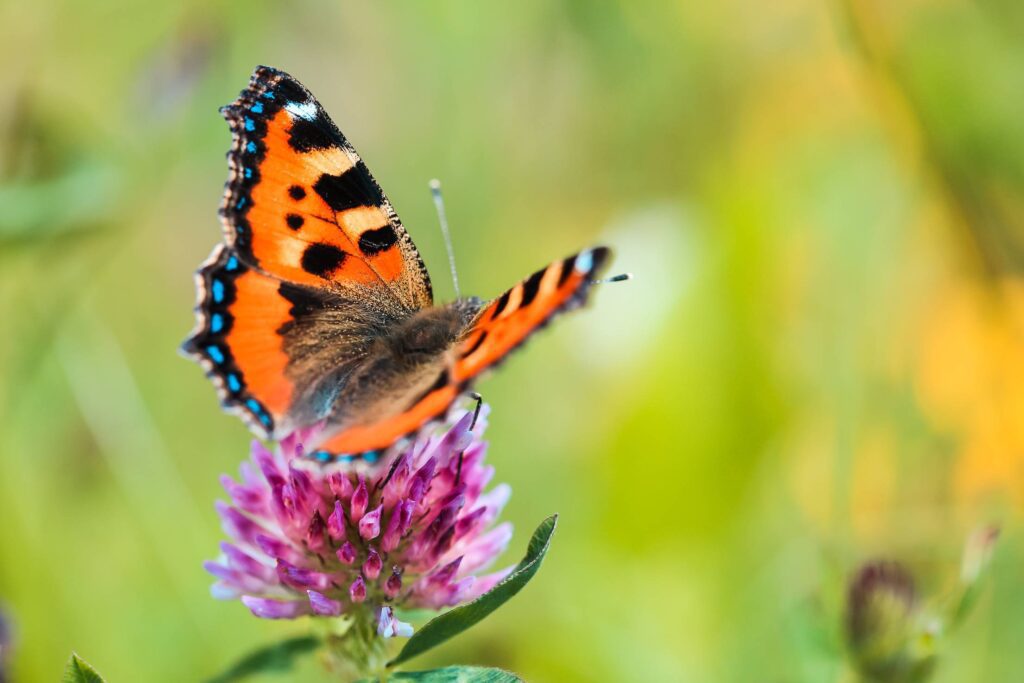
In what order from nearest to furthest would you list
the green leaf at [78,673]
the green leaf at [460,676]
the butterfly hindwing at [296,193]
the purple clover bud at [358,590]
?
the green leaf at [78,673], the green leaf at [460,676], the purple clover bud at [358,590], the butterfly hindwing at [296,193]

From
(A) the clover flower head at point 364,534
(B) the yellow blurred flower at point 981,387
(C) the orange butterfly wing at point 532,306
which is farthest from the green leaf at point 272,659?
(B) the yellow blurred flower at point 981,387

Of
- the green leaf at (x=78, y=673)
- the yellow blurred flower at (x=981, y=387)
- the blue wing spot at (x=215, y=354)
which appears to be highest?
the blue wing spot at (x=215, y=354)

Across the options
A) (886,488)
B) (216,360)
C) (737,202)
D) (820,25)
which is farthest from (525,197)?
(216,360)

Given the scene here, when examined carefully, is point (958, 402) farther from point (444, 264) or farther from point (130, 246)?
Result: point (130, 246)

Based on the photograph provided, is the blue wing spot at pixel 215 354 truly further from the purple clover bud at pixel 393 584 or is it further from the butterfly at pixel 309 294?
the purple clover bud at pixel 393 584

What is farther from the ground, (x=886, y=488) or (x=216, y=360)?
(x=216, y=360)

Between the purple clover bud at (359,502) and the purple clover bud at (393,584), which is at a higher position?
the purple clover bud at (359,502)

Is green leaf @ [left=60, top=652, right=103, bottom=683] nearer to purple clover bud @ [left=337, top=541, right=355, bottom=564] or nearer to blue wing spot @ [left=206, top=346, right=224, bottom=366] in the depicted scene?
purple clover bud @ [left=337, top=541, right=355, bottom=564]

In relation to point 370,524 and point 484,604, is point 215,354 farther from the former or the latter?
point 484,604
